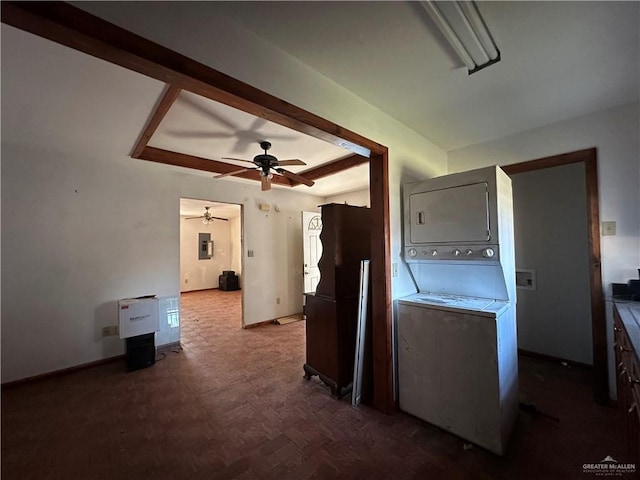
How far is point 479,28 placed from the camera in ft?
4.43

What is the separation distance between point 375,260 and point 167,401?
2163 millimetres

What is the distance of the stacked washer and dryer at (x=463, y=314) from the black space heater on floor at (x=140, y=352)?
2743 mm

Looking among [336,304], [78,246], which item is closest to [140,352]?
[78,246]

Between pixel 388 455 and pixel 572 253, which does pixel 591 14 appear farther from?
pixel 388 455

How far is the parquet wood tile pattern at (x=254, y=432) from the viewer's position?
1.53 meters

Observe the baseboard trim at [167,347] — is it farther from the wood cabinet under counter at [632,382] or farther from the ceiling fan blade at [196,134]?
the wood cabinet under counter at [632,382]

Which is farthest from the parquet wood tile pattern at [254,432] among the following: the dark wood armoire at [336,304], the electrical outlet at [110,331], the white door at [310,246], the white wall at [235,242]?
the white wall at [235,242]

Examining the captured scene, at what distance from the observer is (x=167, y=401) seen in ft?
7.40

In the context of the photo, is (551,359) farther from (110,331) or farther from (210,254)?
(210,254)

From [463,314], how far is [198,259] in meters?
8.17

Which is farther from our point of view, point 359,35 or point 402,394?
point 402,394

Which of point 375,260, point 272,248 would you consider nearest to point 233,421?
point 375,260

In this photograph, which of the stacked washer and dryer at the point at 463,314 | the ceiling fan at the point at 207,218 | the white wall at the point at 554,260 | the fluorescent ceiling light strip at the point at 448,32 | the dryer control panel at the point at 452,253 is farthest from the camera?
the ceiling fan at the point at 207,218

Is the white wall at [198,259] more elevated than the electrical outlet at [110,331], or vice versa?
the white wall at [198,259]
